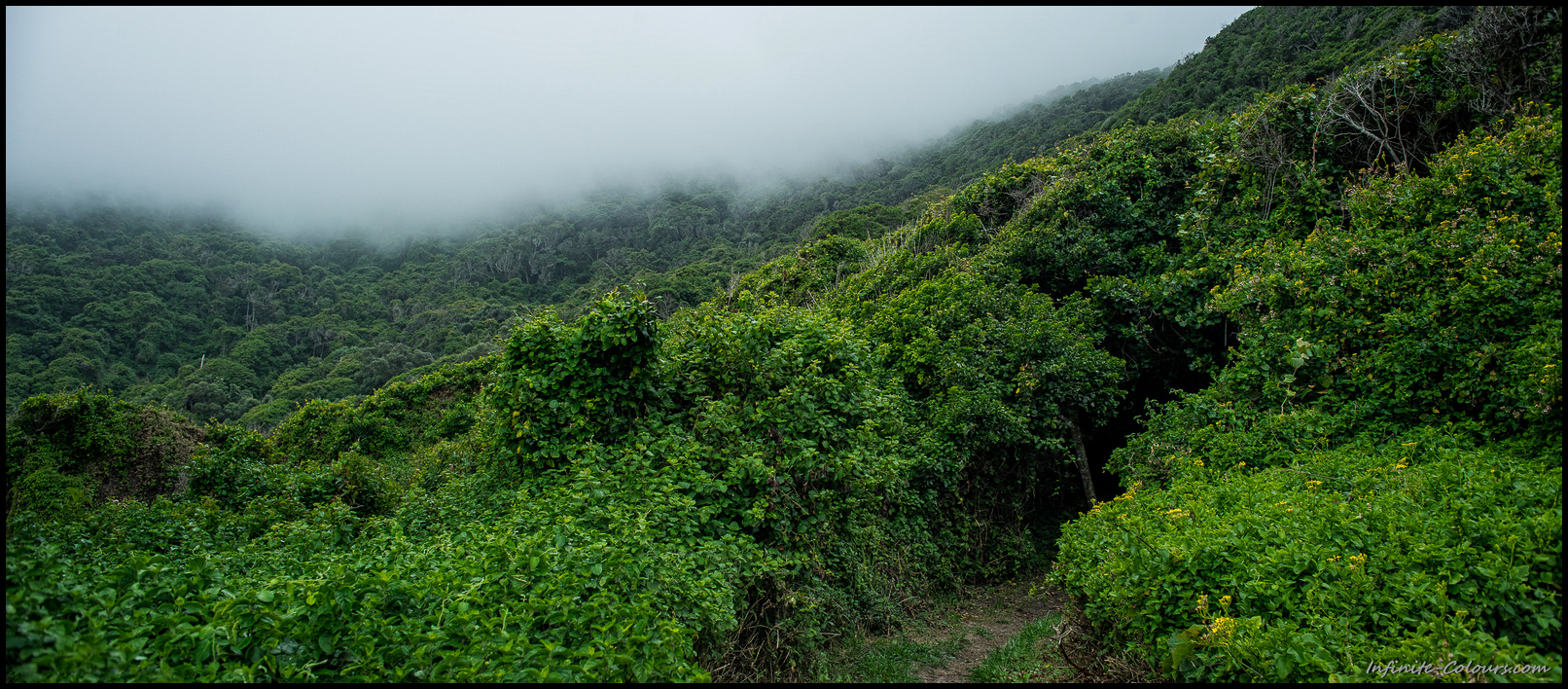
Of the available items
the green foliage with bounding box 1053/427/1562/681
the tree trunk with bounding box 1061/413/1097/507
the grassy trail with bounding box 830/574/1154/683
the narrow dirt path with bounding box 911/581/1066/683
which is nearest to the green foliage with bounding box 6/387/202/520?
the grassy trail with bounding box 830/574/1154/683

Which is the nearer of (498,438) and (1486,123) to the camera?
(498,438)

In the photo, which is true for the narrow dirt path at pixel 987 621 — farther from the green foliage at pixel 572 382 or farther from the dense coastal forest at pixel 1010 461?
the green foliage at pixel 572 382

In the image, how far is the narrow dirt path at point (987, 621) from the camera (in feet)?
21.5

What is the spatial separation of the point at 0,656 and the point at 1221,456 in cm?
923

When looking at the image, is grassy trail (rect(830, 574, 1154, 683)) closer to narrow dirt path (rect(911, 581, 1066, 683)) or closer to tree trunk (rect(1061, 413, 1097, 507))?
narrow dirt path (rect(911, 581, 1066, 683))

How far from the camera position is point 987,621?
8.27 metres

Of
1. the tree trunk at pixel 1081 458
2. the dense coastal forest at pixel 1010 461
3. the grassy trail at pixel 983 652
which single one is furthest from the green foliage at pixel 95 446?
the tree trunk at pixel 1081 458

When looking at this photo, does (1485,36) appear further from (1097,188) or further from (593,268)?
(593,268)

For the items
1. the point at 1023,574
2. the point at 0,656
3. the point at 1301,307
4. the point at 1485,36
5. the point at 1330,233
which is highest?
the point at 1485,36

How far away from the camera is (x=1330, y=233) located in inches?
324

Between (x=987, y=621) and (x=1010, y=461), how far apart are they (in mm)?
2711

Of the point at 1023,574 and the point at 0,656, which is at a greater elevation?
the point at 0,656

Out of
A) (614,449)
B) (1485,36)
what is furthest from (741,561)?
(1485,36)

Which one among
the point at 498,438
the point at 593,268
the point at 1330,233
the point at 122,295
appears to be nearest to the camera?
the point at 498,438
